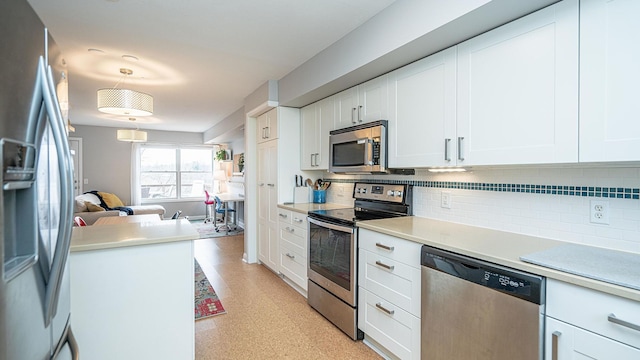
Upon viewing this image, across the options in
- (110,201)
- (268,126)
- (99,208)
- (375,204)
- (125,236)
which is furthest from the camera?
(110,201)

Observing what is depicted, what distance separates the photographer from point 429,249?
166cm

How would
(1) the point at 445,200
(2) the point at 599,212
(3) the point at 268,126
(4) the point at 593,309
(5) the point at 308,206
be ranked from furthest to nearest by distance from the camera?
(3) the point at 268,126 → (5) the point at 308,206 → (1) the point at 445,200 → (2) the point at 599,212 → (4) the point at 593,309

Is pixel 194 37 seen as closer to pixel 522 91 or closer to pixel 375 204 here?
pixel 375 204

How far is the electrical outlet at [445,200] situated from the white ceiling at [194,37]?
54.6 inches

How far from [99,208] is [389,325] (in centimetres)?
529

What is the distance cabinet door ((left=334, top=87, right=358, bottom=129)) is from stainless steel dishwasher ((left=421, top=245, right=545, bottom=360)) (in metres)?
1.46

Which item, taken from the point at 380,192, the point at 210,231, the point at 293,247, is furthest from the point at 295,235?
the point at 210,231

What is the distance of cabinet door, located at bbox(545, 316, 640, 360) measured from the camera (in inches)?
40.6

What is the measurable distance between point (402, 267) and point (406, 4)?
1.63 meters

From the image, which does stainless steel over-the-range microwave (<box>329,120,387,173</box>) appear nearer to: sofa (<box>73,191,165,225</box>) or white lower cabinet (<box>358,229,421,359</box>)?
white lower cabinet (<box>358,229,421,359</box>)

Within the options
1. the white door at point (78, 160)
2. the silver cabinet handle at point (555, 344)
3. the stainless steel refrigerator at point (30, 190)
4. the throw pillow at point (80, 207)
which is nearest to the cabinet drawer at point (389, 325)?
the silver cabinet handle at point (555, 344)

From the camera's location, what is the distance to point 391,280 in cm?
194

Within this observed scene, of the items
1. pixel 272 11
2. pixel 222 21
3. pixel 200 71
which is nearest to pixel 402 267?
Answer: pixel 272 11

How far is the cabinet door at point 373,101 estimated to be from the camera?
2.39 meters
